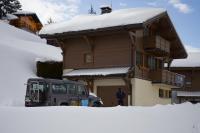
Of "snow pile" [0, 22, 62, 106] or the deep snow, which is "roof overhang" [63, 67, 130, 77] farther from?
the deep snow

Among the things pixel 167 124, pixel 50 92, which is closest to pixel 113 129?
pixel 167 124

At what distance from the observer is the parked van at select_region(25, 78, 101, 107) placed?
674 inches

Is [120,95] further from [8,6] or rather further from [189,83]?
[8,6]

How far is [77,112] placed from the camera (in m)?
7.86

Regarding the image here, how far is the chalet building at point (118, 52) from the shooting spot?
85.7 ft

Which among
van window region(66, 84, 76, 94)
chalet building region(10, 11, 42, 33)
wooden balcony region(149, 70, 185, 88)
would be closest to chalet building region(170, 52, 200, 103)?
→ wooden balcony region(149, 70, 185, 88)

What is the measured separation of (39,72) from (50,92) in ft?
45.0

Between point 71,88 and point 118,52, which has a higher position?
point 118,52

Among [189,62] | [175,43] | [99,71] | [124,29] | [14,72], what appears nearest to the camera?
[124,29]

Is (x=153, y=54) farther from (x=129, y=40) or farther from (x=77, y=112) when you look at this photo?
(x=77, y=112)

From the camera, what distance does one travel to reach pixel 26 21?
232 ft

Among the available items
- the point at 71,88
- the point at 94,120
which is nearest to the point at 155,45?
the point at 71,88

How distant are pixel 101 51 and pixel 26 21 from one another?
45479 mm

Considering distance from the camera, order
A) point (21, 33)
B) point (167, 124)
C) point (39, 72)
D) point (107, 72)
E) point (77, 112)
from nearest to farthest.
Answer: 1. point (77, 112)
2. point (167, 124)
3. point (107, 72)
4. point (39, 72)
5. point (21, 33)
